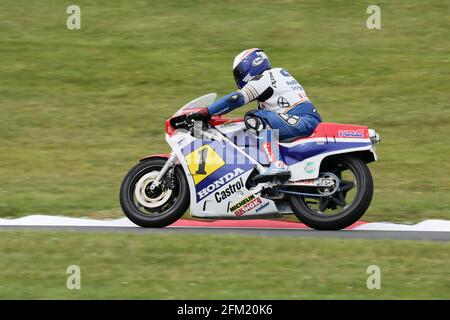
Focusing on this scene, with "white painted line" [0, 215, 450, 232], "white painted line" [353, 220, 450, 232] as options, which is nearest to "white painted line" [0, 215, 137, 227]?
"white painted line" [0, 215, 450, 232]

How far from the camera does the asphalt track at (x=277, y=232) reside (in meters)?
11.8

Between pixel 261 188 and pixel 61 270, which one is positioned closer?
pixel 61 270

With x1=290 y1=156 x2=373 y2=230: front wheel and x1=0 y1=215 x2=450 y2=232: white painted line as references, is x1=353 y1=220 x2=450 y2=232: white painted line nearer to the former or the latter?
x1=0 y1=215 x2=450 y2=232: white painted line

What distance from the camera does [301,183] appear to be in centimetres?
1209

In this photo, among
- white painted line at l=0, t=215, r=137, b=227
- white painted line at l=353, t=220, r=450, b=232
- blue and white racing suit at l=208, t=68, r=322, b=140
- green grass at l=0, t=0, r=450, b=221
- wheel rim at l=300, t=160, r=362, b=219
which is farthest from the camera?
green grass at l=0, t=0, r=450, b=221

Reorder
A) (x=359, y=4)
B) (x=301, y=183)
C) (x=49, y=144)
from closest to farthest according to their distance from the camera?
(x=301, y=183), (x=49, y=144), (x=359, y=4)

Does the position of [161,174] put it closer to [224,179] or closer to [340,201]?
[224,179]

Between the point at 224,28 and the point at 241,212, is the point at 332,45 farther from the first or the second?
the point at 241,212

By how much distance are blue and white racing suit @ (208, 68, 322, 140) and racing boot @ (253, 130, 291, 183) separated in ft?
0.49

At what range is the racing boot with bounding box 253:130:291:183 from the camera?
39.8ft

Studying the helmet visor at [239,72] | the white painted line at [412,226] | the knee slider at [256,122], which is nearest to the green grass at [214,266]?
the white painted line at [412,226]

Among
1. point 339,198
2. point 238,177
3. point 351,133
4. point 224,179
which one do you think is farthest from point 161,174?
point 351,133

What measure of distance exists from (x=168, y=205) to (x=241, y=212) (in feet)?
2.93
